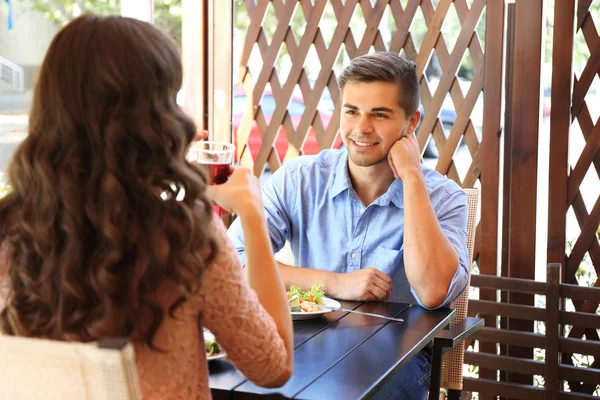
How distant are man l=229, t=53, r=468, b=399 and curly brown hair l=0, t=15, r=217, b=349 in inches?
41.6

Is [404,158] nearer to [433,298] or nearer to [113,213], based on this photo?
[433,298]

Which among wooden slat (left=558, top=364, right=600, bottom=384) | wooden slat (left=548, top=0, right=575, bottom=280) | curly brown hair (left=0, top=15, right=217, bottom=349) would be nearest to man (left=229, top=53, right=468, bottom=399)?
wooden slat (left=548, top=0, right=575, bottom=280)

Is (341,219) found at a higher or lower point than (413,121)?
lower

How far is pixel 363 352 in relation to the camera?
1.53m

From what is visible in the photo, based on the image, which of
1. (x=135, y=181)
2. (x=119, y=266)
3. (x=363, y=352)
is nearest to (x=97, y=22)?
(x=135, y=181)

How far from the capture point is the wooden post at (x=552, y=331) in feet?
9.02

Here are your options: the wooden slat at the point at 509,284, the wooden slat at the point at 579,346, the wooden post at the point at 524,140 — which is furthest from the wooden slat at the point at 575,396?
the wooden slat at the point at 509,284

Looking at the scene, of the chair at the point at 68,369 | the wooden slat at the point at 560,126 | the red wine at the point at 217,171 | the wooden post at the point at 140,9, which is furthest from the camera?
the wooden post at the point at 140,9

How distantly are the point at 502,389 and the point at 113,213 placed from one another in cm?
225

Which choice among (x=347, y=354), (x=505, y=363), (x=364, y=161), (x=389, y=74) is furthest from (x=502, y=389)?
(x=347, y=354)

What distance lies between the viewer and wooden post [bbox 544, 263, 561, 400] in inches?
108

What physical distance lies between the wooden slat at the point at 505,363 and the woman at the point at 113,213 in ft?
6.57

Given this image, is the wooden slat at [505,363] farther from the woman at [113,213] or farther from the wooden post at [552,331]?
the woman at [113,213]

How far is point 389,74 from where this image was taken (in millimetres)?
2293
